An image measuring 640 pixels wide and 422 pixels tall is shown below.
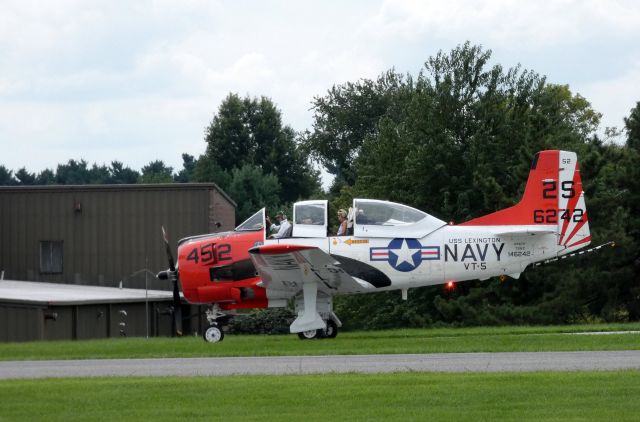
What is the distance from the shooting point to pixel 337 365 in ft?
54.6

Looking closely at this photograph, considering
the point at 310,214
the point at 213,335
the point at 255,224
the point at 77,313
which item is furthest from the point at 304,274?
the point at 77,313

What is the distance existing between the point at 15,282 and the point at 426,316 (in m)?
16.0

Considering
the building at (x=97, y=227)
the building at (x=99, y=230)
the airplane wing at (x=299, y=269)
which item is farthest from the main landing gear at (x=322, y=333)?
the building at (x=97, y=227)

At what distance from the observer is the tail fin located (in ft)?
77.6

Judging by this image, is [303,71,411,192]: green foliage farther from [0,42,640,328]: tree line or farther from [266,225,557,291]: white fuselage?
[266,225,557,291]: white fuselage

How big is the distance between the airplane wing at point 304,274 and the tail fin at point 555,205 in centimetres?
315

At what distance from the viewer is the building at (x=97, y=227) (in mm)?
41781

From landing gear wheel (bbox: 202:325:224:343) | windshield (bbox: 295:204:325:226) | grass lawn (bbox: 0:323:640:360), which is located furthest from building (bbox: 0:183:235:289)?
windshield (bbox: 295:204:325:226)

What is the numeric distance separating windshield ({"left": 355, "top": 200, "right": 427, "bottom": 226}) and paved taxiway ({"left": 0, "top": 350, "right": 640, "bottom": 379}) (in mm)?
5696

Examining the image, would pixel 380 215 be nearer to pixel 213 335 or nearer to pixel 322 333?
pixel 322 333

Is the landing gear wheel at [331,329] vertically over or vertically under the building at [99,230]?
under

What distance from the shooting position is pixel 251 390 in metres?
13.4

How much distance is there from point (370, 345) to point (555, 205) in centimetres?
557

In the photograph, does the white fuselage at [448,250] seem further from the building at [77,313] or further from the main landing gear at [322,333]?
the building at [77,313]
